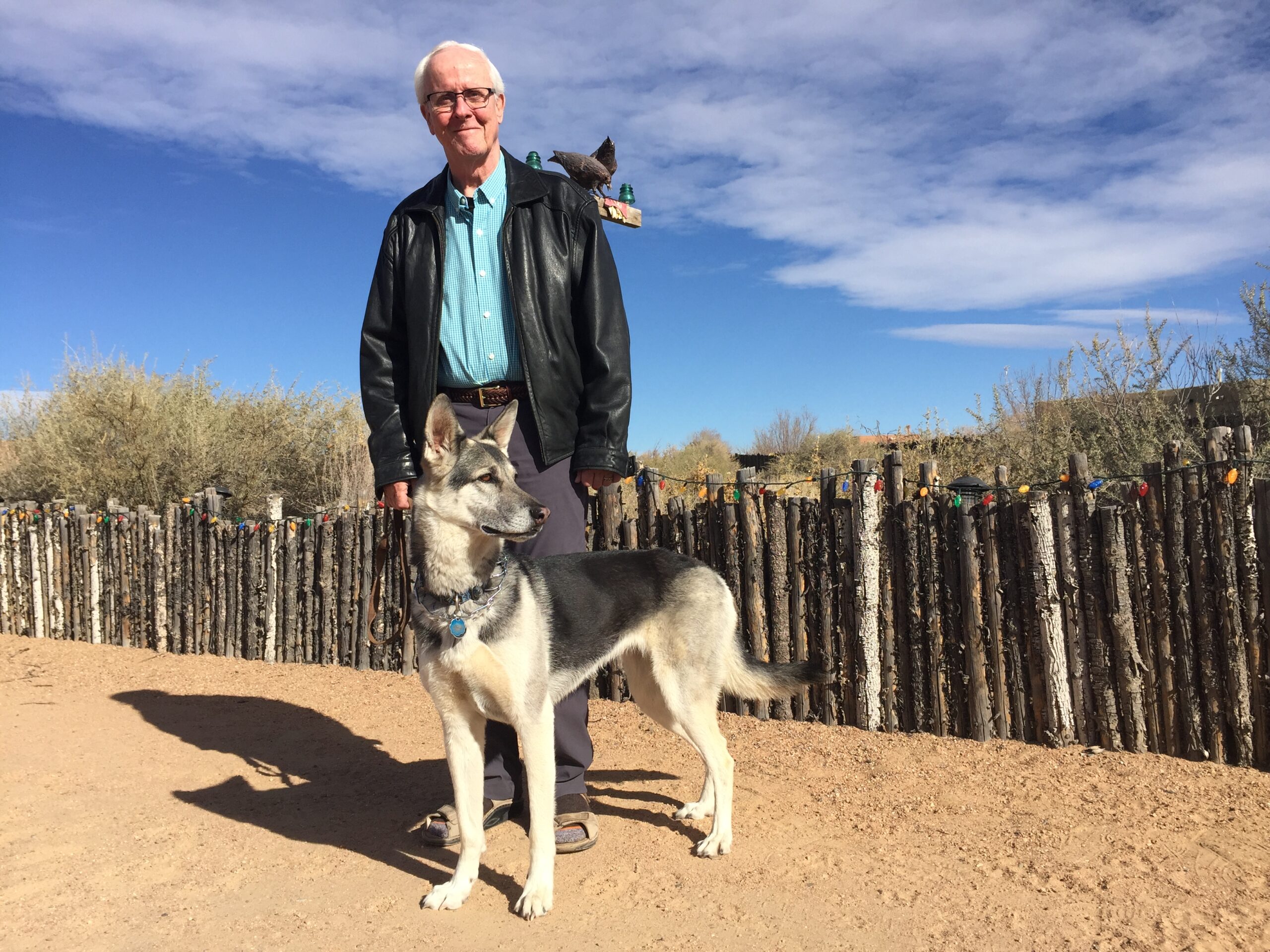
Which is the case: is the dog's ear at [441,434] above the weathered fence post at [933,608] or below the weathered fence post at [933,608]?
above

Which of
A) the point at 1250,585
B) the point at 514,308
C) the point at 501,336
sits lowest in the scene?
the point at 1250,585

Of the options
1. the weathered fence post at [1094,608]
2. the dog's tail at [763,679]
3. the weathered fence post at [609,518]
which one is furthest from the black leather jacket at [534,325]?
the weathered fence post at [1094,608]

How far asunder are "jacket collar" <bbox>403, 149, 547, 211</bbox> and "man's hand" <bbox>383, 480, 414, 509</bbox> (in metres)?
1.28

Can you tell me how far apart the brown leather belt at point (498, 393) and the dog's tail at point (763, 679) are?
1.54 m

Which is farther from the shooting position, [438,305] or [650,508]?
[650,508]

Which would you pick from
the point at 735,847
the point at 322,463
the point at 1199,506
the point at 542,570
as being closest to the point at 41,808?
the point at 542,570

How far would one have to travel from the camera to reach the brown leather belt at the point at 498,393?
3.80 m

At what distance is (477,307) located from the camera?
12.3 ft

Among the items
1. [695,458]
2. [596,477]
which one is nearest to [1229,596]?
[596,477]

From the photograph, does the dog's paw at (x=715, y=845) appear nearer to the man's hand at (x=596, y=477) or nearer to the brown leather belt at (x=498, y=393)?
the man's hand at (x=596, y=477)

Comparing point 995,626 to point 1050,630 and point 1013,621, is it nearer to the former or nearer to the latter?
point 1013,621

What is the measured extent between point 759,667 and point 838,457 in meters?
16.7

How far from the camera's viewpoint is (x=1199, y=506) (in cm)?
432

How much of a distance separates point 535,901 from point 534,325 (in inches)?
91.6
